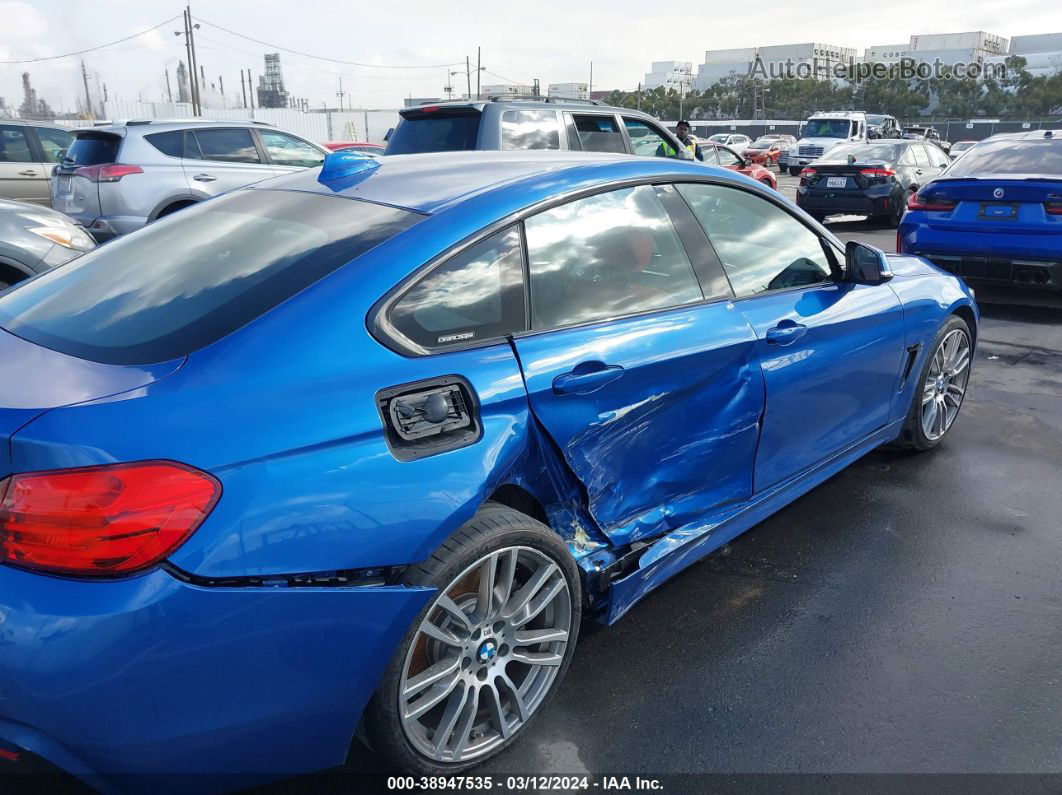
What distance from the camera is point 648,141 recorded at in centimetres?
943

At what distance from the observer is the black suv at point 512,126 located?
24.5 ft

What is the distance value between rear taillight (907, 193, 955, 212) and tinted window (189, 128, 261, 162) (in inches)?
277

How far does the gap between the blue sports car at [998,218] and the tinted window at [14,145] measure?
1132 centimetres

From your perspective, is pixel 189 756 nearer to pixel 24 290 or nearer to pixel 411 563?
pixel 411 563

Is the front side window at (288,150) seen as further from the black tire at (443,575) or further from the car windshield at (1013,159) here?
the black tire at (443,575)

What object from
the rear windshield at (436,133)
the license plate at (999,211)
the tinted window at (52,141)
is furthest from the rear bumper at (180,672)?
the tinted window at (52,141)

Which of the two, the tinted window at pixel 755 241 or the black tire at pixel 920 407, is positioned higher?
the tinted window at pixel 755 241

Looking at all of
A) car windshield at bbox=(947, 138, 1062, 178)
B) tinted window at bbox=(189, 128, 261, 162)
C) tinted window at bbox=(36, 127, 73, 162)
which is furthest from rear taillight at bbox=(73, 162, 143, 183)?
car windshield at bbox=(947, 138, 1062, 178)

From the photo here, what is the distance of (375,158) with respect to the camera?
3.03m

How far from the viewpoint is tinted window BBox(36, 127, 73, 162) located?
12.0 meters

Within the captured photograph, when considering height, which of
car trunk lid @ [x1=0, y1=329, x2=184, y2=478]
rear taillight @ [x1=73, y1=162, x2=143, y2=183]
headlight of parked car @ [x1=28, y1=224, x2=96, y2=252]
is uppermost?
car trunk lid @ [x1=0, y1=329, x2=184, y2=478]

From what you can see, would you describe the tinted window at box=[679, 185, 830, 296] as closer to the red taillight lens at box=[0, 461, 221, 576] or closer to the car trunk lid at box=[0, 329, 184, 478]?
the car trunk lid at box=[0, 329, 184, 478]

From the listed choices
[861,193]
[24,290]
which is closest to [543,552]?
[24,290]

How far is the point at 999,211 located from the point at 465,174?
6.10 meters
